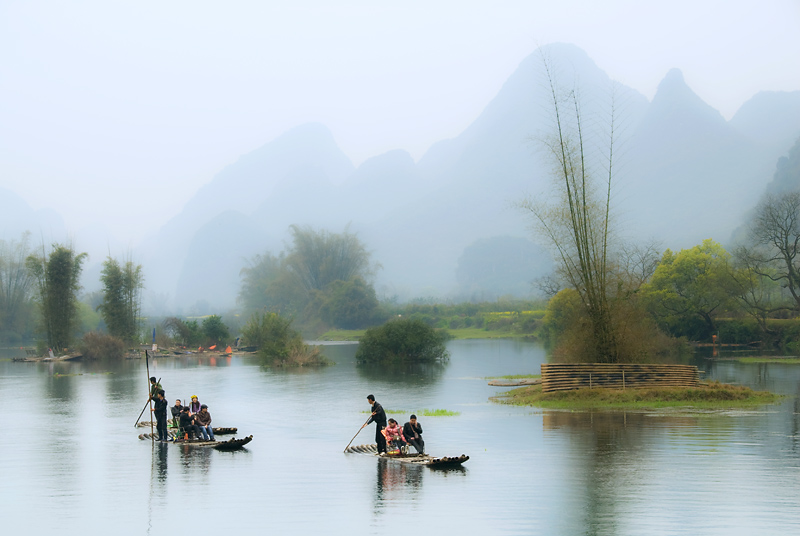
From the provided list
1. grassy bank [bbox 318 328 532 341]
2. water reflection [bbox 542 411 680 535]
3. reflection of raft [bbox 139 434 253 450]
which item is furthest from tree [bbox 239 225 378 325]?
reflection of raft [bbox 139 434 253 450]

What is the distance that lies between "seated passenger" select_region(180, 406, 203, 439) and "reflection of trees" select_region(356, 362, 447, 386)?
23448 millimetres

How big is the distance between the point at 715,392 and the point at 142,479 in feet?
73.3

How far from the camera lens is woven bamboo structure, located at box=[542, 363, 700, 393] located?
101 feet

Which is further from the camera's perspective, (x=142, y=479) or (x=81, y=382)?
(x=81, y=382)

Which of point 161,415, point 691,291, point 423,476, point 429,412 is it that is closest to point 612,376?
point 429,412

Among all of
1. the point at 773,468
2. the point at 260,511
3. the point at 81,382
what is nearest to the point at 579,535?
the point at 260,511

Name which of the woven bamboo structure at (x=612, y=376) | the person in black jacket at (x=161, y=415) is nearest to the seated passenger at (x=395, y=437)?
the person in black jacket at (x=161, y=415)

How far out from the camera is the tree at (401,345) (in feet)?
220

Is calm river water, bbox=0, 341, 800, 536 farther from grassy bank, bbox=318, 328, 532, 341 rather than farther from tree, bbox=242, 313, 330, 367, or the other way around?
grassy bank, bbox=318, 328, 532, 341

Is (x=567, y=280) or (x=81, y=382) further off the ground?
(x=567, y=280)

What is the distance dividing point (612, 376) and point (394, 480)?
1673 cm

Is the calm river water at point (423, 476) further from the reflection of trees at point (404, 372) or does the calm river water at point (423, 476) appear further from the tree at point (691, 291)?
the tree at point (691, 291)

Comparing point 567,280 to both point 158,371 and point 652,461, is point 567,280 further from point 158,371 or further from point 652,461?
point 158,371

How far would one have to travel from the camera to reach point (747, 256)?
77.2 meters
